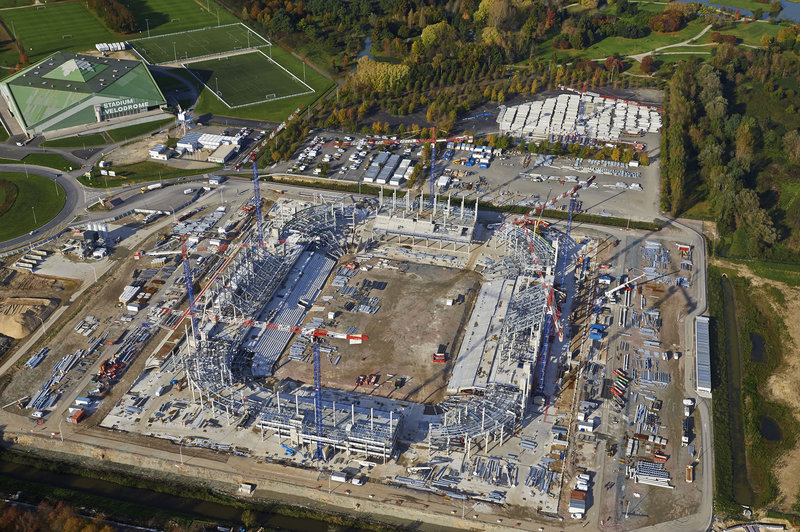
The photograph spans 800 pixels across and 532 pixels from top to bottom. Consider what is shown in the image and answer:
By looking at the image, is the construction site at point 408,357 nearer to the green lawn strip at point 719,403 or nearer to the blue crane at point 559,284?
the blue crane at point 559,284

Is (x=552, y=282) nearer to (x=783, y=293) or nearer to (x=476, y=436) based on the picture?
(x=476, y=436)

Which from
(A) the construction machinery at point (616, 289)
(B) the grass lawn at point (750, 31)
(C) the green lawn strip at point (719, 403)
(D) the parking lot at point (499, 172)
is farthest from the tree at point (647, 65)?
(A) the construction machinery at point (616, 289)

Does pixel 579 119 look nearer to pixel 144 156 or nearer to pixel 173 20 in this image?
pixel 144 156

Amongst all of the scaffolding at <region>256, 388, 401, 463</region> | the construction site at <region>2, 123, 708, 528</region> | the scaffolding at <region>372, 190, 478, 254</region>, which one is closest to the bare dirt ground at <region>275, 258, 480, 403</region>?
the construction site at <region>2, 123, 708, 528</region>

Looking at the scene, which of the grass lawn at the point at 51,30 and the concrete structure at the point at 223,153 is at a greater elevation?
the grass lawn at the point at 51,30

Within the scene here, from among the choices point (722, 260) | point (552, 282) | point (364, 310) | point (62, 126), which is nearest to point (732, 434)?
point (552, 282)

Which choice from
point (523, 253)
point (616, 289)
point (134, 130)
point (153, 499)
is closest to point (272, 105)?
point (134, 130)

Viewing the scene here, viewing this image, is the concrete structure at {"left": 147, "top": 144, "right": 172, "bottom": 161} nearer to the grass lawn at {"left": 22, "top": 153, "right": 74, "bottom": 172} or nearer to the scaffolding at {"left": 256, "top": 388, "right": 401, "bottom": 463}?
the grass lawn at {"left": 22, "top": 153, "right": 74, "bottom": 172}
